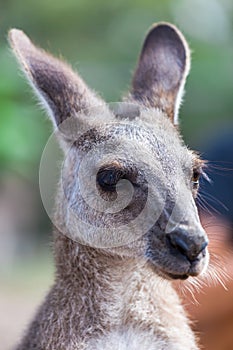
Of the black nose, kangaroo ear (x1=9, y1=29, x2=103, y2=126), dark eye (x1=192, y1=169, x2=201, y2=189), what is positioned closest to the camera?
the black nose

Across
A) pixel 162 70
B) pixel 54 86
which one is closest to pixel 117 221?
pixel 54 86

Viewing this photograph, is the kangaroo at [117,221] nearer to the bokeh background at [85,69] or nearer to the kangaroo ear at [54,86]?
the kangaroo ear at [54,86]

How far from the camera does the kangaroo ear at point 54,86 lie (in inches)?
165

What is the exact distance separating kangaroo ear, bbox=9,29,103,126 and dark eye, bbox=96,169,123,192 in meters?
0.42

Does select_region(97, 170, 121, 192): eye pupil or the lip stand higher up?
select_region(97, 170, 121, 192): eye pupil

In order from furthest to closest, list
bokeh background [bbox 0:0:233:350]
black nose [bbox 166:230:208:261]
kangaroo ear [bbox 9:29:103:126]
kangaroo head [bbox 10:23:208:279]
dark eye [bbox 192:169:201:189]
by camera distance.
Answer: bokeh background [bbox 0:0:233:350] → kangaroo ear [bbox 9:29:103:126] → dark eye [bbox 192:169:201:189] → kangaroo head [bbox 10:23:208:279] → black nose [bbox 166:230:208:261]

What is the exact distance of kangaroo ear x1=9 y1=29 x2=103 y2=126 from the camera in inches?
165

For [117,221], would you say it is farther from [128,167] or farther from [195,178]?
[195,178]

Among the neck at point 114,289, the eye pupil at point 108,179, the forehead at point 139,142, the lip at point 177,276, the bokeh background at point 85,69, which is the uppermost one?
the bokeh background at point 85,69

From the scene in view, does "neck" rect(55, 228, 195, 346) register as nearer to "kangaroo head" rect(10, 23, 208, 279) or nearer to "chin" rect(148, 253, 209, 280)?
"kangaroo head" rect(10, 23, 208, 279)

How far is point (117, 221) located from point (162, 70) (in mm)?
1025

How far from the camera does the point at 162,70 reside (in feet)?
15.1

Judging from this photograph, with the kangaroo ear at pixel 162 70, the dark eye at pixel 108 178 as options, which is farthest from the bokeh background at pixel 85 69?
the dark eye at pixel 108 178

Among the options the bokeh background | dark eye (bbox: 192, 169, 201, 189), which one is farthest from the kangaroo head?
the bokeh background
